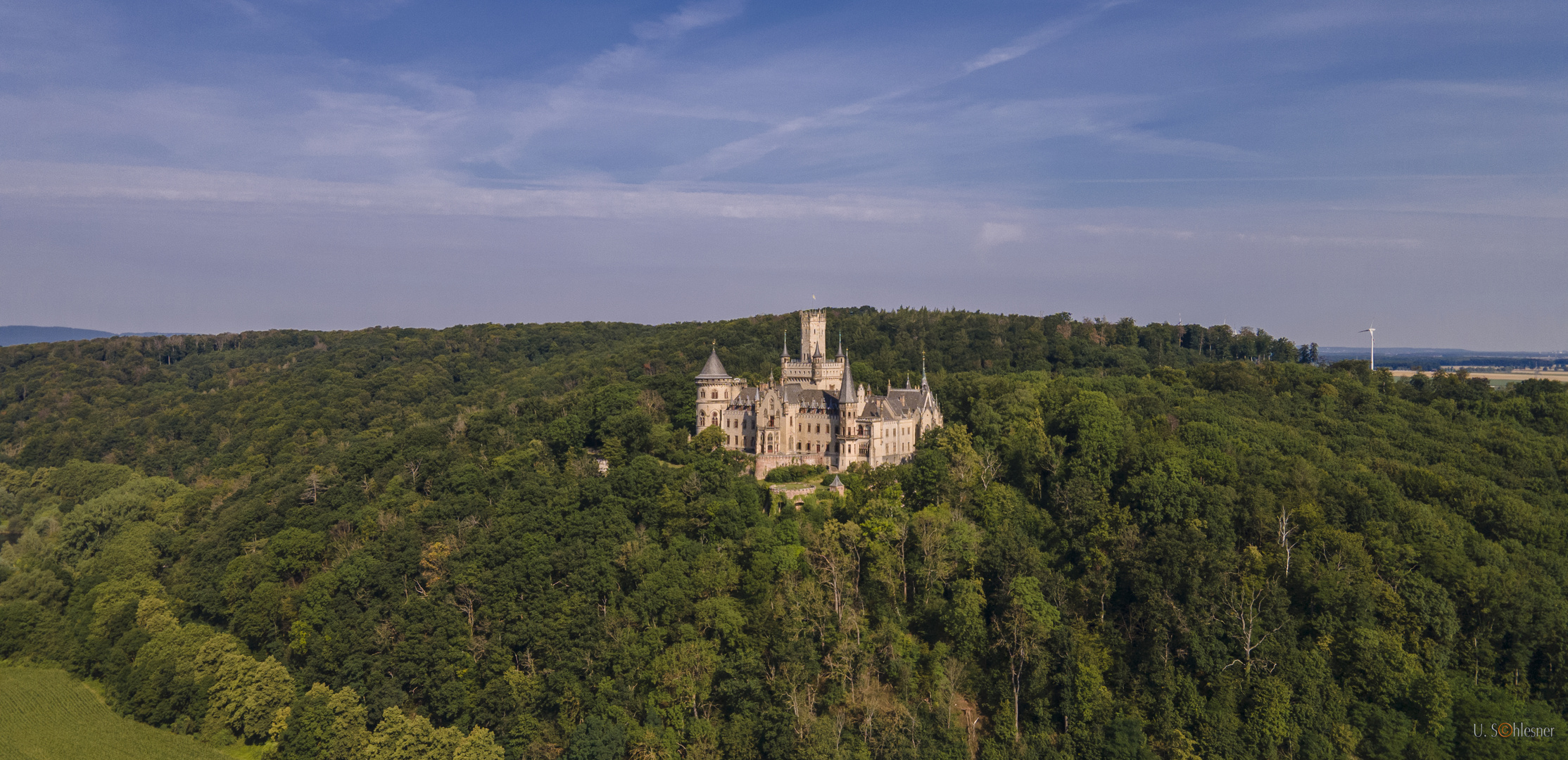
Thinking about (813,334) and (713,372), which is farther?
(813,334)

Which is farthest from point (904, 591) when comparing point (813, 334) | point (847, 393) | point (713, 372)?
point (813, 334)

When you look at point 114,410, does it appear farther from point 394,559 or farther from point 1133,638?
point 1133,638

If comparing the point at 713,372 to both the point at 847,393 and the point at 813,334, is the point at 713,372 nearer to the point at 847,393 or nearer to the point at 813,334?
the point at 813,334

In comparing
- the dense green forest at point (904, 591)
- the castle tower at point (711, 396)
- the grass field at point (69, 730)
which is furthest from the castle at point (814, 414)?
the grass field at point (69, 730)

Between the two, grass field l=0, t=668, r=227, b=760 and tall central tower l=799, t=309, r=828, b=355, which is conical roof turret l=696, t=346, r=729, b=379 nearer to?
tall central tower l=799, t=309, r=828, b=355

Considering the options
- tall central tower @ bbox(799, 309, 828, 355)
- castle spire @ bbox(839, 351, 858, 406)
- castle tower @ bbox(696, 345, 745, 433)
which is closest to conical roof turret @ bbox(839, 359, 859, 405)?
castle spire @ bbox(839, 351, 858, 406)
